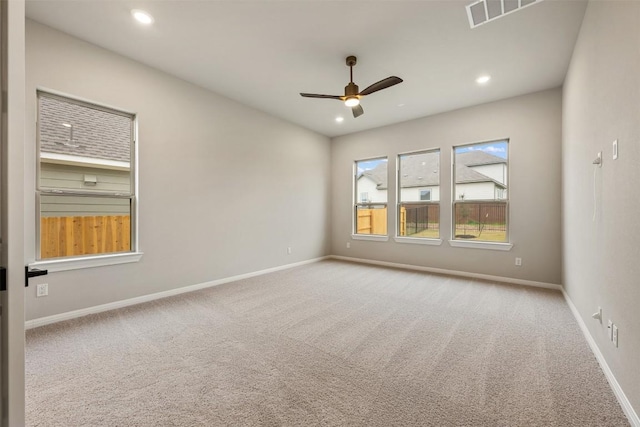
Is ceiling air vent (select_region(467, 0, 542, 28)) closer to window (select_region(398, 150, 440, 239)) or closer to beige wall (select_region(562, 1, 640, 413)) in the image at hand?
beige wall (select_region(562, 1, 640, 413))

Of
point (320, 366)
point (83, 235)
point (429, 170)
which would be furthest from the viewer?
point (429, 170)

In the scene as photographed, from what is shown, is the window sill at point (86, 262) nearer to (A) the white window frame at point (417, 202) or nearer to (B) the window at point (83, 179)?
(B) the window at point (83, 179)

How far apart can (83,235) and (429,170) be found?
216 inches

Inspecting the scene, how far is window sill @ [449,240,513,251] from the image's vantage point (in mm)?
4473

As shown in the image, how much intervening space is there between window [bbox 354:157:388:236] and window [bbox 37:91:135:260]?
14.5ft

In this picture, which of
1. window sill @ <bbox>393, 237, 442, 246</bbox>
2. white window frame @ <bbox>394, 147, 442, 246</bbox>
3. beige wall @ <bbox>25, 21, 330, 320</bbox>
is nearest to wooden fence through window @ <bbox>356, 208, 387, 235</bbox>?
white window frame @ <bbox>394, 147, 442, 246</bbox>

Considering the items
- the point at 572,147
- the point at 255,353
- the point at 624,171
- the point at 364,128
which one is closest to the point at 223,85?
the point at 364,128

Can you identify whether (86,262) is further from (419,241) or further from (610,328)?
(419,241)

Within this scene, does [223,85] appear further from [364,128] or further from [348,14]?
[364,128]

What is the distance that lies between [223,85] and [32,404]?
3899 mm

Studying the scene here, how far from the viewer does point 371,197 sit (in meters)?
6.23

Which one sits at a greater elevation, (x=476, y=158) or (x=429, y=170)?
(x=476, y=158)

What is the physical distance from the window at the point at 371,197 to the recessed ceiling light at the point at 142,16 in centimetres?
453

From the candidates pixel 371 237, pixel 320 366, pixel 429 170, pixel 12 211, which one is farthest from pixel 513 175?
pixel 12 211
